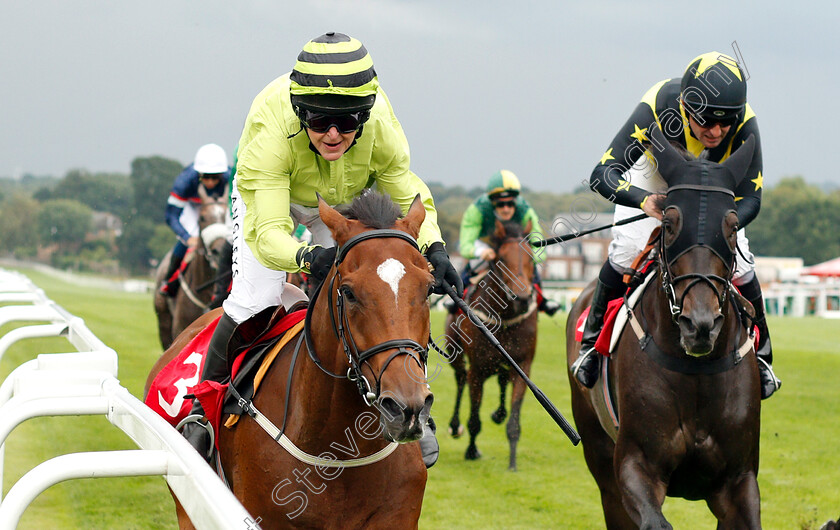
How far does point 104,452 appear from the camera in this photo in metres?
1.86

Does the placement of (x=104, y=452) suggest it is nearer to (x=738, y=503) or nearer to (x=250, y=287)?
(x=250, y=287)

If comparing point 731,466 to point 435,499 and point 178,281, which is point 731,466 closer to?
point 435,499

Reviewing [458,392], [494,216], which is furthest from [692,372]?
[494,216]

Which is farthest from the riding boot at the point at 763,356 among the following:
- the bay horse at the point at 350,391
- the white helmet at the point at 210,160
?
the white helmet at the point at 210,160

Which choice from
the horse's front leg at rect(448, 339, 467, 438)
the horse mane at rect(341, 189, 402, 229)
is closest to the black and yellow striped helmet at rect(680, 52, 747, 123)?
the horse mane at rect(341, 189, 402, 229)

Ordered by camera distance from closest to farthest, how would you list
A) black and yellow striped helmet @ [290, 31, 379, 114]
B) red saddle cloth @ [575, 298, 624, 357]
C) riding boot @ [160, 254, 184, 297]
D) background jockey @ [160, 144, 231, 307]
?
black and yellow striped helmet @ [290, 31, 379, 114], red saddle cloth @ [575, 298, 624, 357], background jockey @ [160, 144, 231, 307], riding boot @ [160, 254, 184, 297]

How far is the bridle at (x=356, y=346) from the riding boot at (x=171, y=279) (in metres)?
6.64

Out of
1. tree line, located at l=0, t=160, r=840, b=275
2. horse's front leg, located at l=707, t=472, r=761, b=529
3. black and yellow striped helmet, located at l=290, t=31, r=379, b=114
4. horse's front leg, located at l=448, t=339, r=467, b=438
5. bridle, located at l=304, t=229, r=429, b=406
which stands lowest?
tree line, located at l=0, t=160, r=840, b=275

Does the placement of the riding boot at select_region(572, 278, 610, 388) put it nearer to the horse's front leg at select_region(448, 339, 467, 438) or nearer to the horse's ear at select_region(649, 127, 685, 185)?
the horse's ear at select_region(649, 127, 685, 185)

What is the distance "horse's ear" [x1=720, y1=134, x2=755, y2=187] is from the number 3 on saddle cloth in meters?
1.82

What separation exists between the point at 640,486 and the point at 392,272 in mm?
1816

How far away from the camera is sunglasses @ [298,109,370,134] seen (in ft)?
10.8

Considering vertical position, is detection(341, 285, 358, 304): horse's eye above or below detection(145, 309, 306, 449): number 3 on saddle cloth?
above

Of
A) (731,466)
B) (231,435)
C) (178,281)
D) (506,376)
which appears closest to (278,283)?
(231,435)
